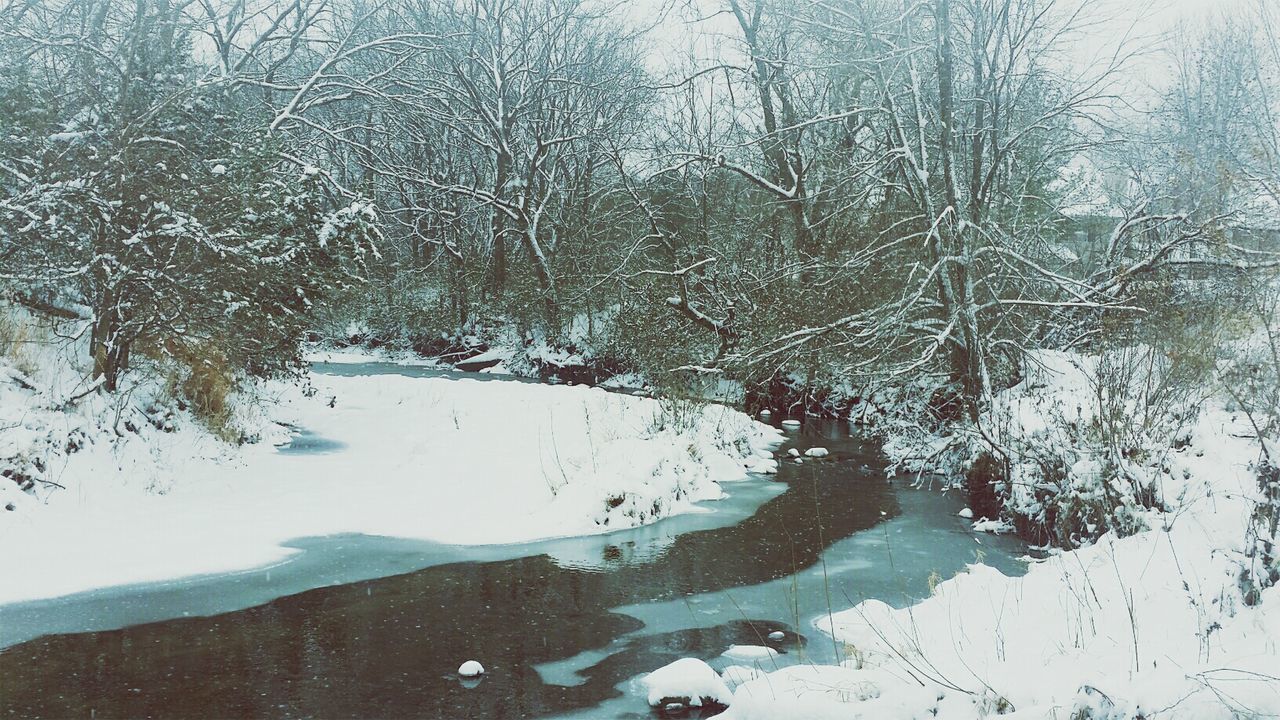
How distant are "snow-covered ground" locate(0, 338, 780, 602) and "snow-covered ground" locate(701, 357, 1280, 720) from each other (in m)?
4.08

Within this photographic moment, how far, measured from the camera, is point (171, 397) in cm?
1062

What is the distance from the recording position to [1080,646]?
4.52 m

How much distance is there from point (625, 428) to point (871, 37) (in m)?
6.47

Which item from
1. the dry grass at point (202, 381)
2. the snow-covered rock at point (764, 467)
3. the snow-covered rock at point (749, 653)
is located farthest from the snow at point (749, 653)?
the dry grass at point (202, 381)

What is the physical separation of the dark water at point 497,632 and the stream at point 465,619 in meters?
0.02

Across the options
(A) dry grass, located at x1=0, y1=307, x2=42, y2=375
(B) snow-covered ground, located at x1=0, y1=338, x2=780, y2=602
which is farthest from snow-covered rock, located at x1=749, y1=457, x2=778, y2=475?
(A) dry grass, located at x1=0, y1=307, x2=42, y2=375

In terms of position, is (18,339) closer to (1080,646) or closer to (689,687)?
(689,687)

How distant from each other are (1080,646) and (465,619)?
12.8 feet

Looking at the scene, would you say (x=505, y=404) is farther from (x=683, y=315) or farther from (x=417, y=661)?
(x=417, y=661)

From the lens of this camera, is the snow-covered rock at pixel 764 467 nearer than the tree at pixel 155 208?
No

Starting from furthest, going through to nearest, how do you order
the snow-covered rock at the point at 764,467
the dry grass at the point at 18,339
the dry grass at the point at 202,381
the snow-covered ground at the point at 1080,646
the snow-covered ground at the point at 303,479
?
the snow-covered rock at the point at 764,467 < the dry grass at the point at 202,381 < the dry grass at the point at 18,339 < the snow-covered ground at the point at 303,479 < the snow-covered ground at the point at 1080,646

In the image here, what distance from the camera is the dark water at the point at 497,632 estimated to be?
16.1 ft

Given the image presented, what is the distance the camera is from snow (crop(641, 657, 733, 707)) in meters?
4.97

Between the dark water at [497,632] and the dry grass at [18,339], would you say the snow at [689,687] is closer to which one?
the dark water at [497,632]
